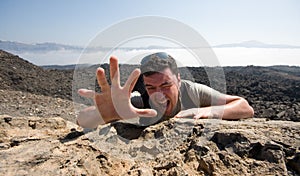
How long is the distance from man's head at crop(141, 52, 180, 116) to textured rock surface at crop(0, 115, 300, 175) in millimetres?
453

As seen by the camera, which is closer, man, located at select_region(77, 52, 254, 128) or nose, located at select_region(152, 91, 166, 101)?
man, located at select_region(77, 52, 254, 128)

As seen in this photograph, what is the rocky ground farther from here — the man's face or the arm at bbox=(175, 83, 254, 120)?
the man's face

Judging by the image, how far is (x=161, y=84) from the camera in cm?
329

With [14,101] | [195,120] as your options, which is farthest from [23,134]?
[14,101]

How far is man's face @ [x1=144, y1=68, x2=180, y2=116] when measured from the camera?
3.25m

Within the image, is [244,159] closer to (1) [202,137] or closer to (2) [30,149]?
(1) [202,137]

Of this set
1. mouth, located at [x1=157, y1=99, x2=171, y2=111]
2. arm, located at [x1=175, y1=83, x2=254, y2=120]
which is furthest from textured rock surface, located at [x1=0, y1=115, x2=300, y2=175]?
mouth, located at [x1=157, y1=99, x2=171, y2=111]

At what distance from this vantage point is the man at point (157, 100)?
2.43m

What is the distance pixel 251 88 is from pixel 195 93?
15.8m

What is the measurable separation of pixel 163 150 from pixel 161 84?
3.17 ft

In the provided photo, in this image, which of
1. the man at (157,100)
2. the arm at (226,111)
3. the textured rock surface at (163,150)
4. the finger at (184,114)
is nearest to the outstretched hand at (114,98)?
the man at (157,100)

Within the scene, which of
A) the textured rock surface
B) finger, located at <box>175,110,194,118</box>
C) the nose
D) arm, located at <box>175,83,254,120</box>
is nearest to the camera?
the textured rock surface

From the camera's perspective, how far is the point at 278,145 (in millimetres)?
2414

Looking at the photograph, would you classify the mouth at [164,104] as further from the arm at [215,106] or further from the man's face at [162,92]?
the arm at [215,106]
